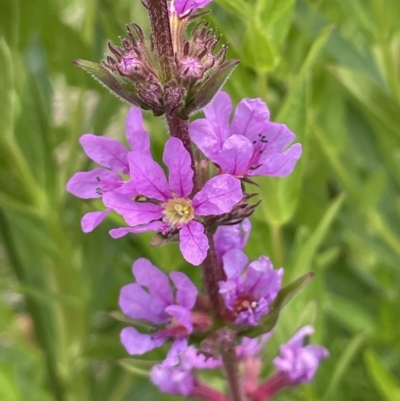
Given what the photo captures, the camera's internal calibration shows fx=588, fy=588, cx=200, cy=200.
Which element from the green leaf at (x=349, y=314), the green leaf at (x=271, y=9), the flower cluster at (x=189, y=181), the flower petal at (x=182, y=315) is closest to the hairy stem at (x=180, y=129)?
the flower cluster at (x=189, y=181)

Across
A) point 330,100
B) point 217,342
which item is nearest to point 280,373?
point 217,342

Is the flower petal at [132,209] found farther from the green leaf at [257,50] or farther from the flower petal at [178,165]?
the green leaf at [257,50]

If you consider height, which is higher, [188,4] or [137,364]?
[188,4]

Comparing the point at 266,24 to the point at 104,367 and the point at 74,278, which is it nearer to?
the point at 74,278

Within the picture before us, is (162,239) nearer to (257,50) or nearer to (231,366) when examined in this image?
(231,366)

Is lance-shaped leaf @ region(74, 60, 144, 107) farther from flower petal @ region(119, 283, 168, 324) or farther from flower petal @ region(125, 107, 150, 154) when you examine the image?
flower petal @ region(119, 283, 168, 324)

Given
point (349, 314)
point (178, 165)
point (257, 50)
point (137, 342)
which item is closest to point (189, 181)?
point (178, 165)

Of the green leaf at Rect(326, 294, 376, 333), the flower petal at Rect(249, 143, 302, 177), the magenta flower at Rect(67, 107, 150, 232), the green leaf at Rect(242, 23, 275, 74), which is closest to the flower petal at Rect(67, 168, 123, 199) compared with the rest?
the magenta flower at Rect(67, 107, 150, 232)

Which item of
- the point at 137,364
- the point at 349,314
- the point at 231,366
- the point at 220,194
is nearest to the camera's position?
the point at 220,194

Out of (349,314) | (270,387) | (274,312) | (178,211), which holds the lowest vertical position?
(349,314)
